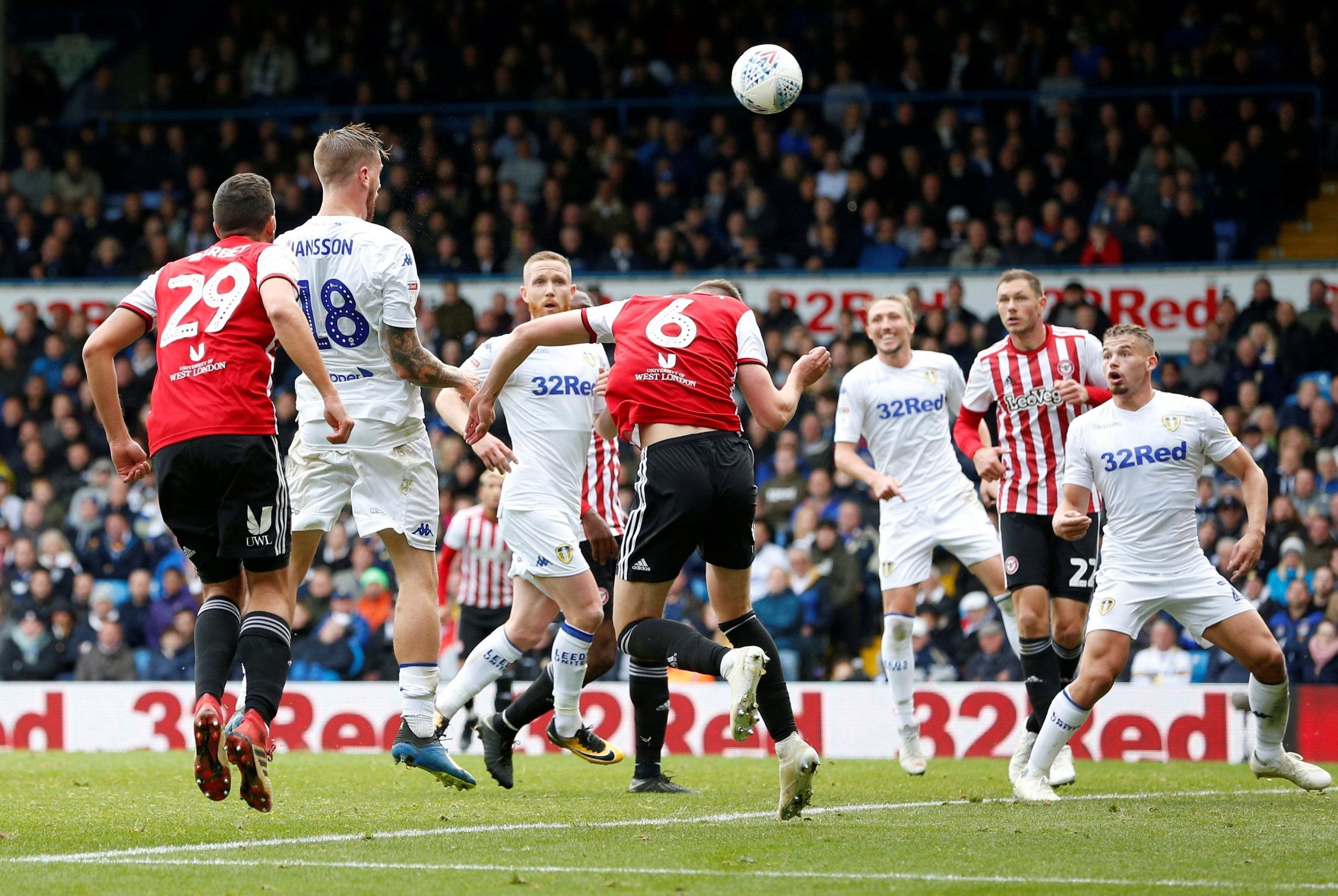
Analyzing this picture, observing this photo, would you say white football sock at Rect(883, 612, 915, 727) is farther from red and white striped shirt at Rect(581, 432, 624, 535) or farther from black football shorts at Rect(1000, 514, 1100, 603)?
red and white striped shirt at Rect(581, 432, 624, 535)

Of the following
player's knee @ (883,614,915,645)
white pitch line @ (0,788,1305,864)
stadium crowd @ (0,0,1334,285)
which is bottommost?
white pitch line @ (0,788,1305,864)

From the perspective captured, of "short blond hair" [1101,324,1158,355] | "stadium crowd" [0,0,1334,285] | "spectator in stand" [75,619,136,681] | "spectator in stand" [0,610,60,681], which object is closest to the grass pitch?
"short blond hair" [1101,324,1158,355]

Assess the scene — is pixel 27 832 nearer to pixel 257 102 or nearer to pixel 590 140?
pixel 590 140

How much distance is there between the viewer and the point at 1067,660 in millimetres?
9523

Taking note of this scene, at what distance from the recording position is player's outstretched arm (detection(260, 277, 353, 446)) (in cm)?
634

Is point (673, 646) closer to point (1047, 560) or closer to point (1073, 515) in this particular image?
point (1073, 515)

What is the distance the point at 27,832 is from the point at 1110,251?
14151 millimetres

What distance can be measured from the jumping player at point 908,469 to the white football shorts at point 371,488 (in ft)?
11.2

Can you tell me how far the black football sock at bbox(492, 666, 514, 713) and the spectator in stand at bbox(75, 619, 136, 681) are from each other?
5447 mm

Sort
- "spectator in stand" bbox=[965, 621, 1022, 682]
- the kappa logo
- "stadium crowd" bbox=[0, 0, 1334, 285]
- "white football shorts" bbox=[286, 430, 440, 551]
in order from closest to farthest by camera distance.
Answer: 1. the kappa logo
2. "white football shorts" bbox=[286, 430, 440, 551]
3. "spectator in stand" bbox=[965, 621, 1022, 682]
4. "stadium crowd" bbox=[0, 0, 1334, 285]

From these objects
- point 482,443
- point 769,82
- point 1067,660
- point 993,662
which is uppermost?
point 769,82

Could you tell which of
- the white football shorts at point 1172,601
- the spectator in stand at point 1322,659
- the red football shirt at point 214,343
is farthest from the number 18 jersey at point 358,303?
the spectator in stand at point 1322,659

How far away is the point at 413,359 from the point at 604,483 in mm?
2403

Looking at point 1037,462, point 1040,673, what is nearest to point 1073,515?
point 1037,462
